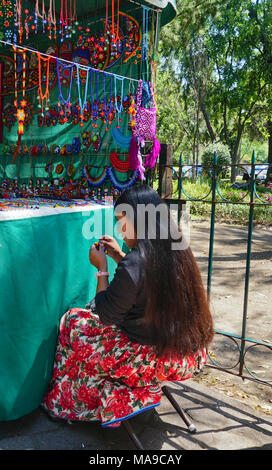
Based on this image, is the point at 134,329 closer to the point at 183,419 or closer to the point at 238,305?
the point at 183,419

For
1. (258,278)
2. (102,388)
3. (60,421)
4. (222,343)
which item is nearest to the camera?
(102,388)

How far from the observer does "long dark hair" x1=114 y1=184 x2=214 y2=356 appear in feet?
5.76

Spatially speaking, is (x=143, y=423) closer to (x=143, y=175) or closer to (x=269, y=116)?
(x=143, y=175)

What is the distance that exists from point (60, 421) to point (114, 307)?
0.91 meters

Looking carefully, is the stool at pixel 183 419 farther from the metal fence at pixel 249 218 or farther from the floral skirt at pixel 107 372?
the metal fence at pixel 249 218

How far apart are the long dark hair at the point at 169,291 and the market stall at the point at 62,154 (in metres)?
0.70

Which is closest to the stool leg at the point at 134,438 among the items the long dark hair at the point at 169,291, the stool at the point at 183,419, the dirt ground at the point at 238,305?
the stool at the point at 183,419

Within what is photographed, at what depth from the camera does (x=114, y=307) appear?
1801mm

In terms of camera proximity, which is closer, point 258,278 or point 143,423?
point 143,423

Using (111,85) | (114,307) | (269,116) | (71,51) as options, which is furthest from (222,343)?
(269,116)

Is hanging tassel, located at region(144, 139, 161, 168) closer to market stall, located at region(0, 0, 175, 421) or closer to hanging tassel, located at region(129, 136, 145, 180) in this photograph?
market stall, located at region(0, 0, 175, 421)

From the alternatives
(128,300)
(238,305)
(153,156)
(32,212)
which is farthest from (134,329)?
(238,305)

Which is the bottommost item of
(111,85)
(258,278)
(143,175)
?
(258,278)

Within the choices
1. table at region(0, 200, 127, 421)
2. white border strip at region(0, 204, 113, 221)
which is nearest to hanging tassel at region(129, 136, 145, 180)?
white border strip at region(0, 204, 113, 221)
